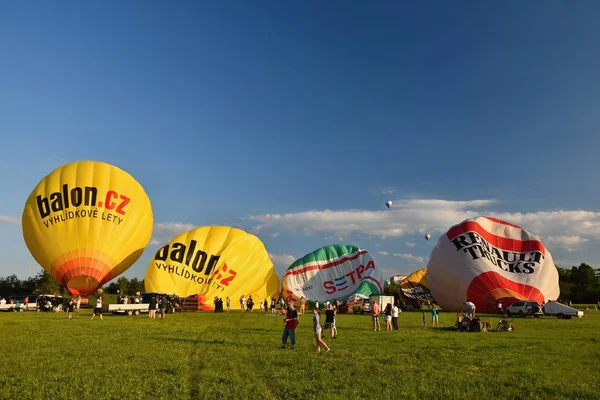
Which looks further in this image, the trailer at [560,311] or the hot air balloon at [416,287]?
the hot air balloon at [416,287]

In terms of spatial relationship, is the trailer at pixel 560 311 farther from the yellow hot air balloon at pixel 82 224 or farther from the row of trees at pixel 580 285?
the row of trees at pixel 580 285

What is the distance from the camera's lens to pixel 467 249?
3834 cm

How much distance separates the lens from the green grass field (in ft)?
30.7

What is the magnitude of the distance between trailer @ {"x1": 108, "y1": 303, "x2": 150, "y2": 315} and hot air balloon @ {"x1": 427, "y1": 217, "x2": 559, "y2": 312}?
23490mm

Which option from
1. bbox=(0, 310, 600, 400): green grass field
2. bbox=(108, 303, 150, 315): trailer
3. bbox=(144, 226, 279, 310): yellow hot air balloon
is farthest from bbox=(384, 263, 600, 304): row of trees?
bbox=(0, 310, 600, 400): green grass field

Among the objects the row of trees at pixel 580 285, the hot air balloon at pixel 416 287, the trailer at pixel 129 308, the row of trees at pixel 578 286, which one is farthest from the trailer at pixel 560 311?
the row of trees at pixel 580 285

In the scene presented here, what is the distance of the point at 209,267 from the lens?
143 ft

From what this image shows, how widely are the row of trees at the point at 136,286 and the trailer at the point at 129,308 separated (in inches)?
1371

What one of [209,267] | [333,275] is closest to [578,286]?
[333,275]

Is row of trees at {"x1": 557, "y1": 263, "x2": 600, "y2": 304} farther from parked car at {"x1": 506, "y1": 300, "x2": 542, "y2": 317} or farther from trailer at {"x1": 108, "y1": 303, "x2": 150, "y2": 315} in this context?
trailer at {"x1": 108, "y1": 303, "x2": 150, "y2": 315}

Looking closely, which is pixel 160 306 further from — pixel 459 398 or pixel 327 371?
pixel 459 398

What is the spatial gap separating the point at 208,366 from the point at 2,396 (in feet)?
15.1

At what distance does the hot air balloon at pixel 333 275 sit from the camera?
164 ft

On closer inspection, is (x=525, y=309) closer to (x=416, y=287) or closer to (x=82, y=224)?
(x=416, y=287)
